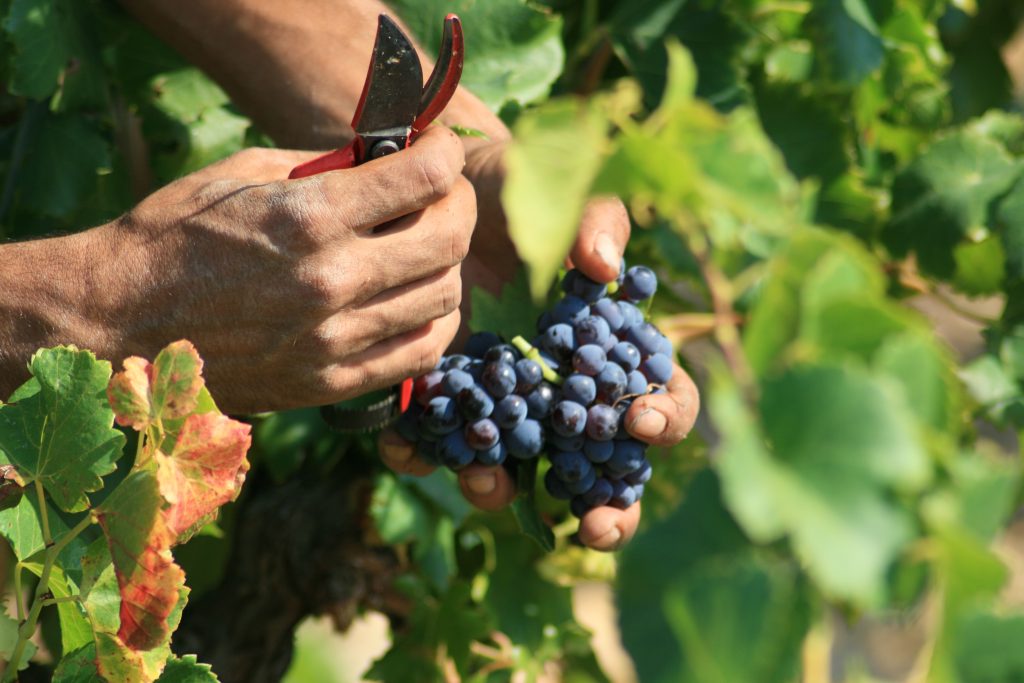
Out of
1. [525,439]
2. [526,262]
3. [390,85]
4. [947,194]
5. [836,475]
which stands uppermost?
[836,475]

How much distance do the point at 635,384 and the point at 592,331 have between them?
57mm

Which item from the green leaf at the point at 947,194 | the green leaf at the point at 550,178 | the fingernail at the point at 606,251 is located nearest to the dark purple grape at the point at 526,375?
the fingernail at the point at 606,251

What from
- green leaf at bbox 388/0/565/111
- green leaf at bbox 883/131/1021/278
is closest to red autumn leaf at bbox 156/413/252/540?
green leaf at bbox 388/0/565/111

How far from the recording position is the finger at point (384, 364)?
0.89m

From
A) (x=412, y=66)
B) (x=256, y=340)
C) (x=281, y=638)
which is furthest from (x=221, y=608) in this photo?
(x=412, y=66)

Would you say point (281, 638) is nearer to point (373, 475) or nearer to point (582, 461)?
point (373, 475)

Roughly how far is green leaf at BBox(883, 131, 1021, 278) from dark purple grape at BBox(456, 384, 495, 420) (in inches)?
27.7

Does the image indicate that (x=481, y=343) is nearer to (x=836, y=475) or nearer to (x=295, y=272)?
(x=295, y=272)

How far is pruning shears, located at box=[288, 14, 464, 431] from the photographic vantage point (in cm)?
85

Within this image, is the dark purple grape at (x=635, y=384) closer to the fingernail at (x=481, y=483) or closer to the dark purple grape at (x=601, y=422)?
the dark purple grape at (x=601, y=422)

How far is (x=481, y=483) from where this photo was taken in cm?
90

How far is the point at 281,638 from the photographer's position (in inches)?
57.4

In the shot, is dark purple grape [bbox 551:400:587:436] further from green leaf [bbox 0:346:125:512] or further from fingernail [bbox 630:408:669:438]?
green leaf [bbox 0:346:125:512]

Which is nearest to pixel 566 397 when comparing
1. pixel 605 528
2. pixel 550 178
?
pixel 605 528
